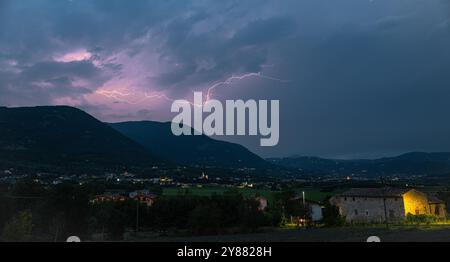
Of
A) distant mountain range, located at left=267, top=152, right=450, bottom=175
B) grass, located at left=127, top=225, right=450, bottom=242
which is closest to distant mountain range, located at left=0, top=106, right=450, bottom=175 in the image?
distant mountain range, located at left=267, top=152, right=450, bottom=175

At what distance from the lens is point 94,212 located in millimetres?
23453

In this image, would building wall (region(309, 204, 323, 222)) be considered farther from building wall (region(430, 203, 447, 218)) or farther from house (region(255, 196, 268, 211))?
building wall (region(430, 203, 447, 218))

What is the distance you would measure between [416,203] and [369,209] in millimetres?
3130

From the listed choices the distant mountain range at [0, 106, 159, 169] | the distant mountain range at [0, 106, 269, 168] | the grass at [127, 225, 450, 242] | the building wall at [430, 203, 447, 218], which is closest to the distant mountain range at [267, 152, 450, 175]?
the distant mountain range at [0, 106, 269, 168]

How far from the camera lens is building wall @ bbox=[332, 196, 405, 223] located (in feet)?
80.0

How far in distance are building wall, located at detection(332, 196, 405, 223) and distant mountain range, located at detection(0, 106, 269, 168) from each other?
49.1 metres

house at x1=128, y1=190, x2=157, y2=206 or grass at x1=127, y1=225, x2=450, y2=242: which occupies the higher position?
house at x1=128, y1=190, x2=157, y2=206

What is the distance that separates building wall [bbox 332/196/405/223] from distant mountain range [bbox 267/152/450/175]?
2751cm

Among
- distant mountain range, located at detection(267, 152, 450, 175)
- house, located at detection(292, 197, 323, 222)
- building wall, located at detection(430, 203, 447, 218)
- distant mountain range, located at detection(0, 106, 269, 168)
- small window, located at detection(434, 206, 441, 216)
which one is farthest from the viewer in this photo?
distant mountain range, located at detection(0, 106, 269, 168)

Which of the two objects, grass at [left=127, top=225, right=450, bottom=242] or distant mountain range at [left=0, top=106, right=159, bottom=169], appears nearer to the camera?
grass at [left=127, top=225, right=450, bottom=242]

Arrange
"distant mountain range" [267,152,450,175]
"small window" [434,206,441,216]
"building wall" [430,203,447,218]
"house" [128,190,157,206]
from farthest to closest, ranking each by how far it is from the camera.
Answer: "distant mountain range" [267,152,450,175], "house" [128,190,157,206], "small window" [434,206,441,216], "building wall" [430,203,447,218]

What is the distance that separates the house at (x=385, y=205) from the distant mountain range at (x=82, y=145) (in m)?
49.4

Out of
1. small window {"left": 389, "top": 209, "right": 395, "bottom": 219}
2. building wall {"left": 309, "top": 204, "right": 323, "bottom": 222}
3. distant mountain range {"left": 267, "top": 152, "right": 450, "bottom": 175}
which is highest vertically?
distant mountain range {"left": 267, "top": 152, "right": 450, "bottom": 175}
